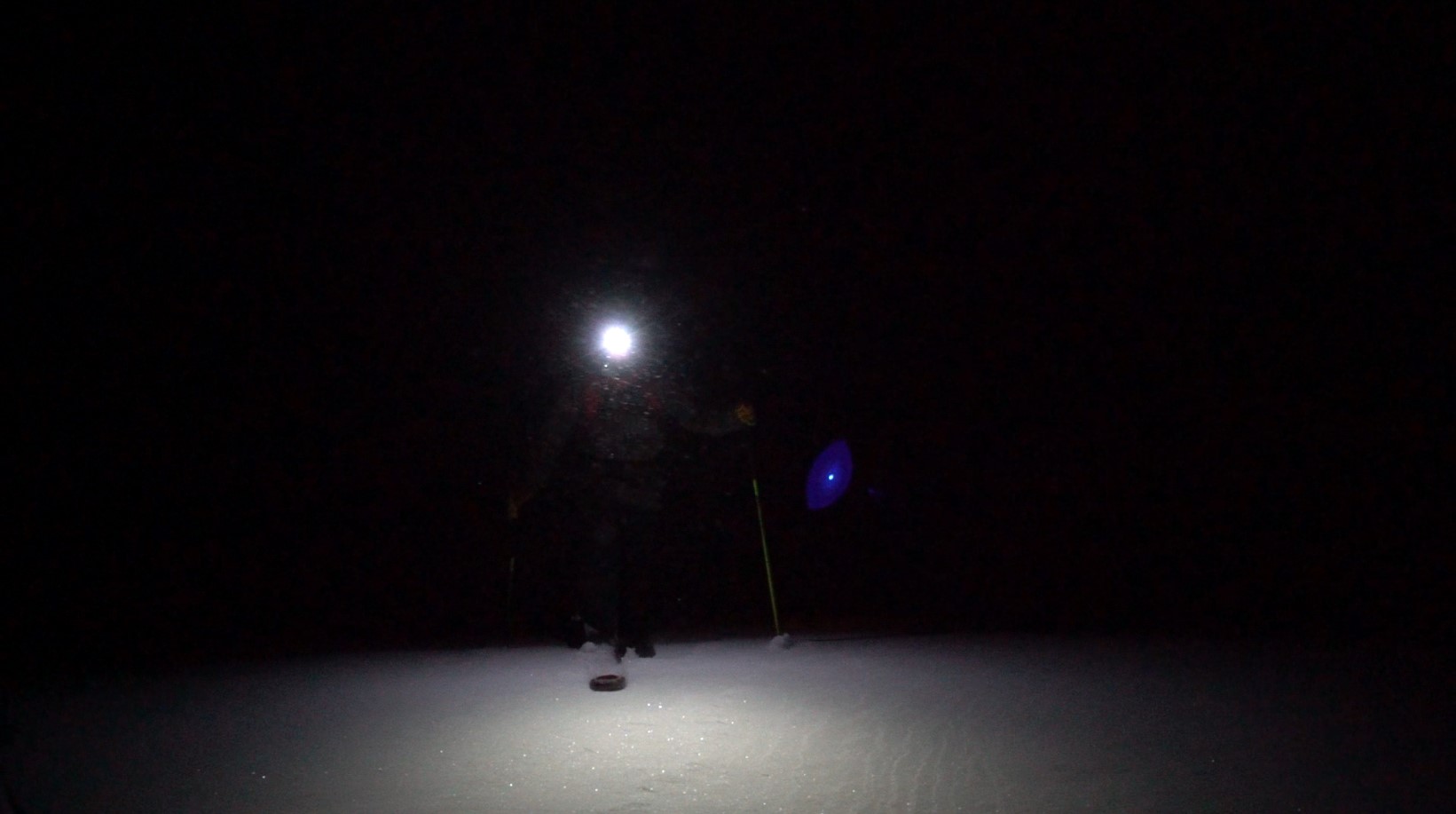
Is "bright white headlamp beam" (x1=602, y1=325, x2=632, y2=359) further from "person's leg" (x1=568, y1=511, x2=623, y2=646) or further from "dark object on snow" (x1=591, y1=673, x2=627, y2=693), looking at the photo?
"dark object on snow" (x1=591, y1=673, x2=627, y2=693)

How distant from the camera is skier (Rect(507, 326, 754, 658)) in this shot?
9.27 metres

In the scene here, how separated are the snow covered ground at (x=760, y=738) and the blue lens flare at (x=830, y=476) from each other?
8027mm

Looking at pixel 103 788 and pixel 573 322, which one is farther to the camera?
pixel 573 322

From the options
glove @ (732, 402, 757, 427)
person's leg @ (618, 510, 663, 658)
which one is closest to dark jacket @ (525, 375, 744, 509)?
person's leg @ (618, 510, 663, 658)

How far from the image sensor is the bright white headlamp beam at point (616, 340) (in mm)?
12516

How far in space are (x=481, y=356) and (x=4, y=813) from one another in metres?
11.4

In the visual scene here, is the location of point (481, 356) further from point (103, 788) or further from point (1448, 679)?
point (1448, 679)

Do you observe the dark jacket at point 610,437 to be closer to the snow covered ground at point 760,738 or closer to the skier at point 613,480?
the skier at point 613,480

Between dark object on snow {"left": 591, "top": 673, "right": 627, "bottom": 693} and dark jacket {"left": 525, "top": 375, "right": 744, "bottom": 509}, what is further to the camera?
dark jacket {"left": 525, "top": 375, "right": 744, "bottom": 509}

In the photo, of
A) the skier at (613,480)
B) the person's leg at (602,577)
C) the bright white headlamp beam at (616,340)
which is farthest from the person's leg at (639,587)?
the bright white headlamp beam at (616,340)

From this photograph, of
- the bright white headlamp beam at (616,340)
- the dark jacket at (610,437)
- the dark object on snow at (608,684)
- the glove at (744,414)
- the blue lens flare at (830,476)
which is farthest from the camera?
the blue lens flare at (830,476)

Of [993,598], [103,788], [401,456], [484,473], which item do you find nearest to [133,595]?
[401,456]

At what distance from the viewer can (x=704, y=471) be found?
14922mm

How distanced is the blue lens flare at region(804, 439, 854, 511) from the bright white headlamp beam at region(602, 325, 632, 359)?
15.7 feet
